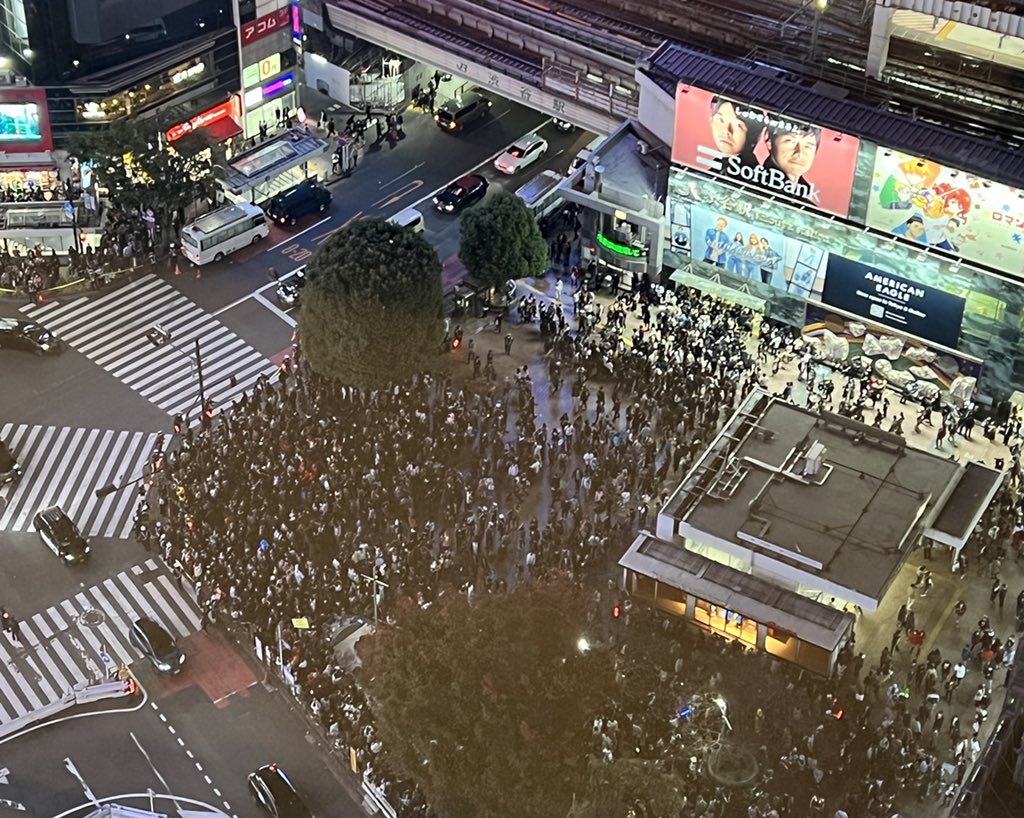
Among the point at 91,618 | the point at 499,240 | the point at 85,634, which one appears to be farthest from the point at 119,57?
the point at 85,634

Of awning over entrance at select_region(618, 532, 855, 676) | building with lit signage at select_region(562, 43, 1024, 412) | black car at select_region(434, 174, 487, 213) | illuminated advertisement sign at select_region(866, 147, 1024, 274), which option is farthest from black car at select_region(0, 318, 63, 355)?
illuminated advertisement sign at select_region(866, 147, 1024, 274)

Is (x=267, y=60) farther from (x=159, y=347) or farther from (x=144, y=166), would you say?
(x=159, y=347)

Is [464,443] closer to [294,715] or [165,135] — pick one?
[294,715]

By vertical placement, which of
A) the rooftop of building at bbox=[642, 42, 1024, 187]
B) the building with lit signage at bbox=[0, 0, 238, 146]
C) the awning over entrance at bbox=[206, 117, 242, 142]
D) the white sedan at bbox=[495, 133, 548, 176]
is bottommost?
the white sedan at bbox=[495, 133, 548, 176]

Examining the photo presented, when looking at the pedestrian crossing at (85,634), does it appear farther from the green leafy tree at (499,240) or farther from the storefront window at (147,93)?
the storefront window at (147,93)

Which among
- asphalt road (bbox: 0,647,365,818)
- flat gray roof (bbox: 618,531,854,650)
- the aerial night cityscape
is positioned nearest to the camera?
the aerial night cityscape

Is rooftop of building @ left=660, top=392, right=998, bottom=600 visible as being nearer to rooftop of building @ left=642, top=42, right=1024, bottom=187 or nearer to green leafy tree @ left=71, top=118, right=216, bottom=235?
rooftop of building @ left=642, top=42, right=1024, bottom=187

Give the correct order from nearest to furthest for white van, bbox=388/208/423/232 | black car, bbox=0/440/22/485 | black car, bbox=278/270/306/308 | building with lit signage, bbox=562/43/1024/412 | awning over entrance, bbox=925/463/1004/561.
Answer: awning over entrance, bbox=925/463/1004/561 → building with lit signage, bbox=562/43/1024/412 → black car, bbox=0/440/22/485 → black car, bbox=278/270/306/308 → white van, bbox=388/208/423/232
